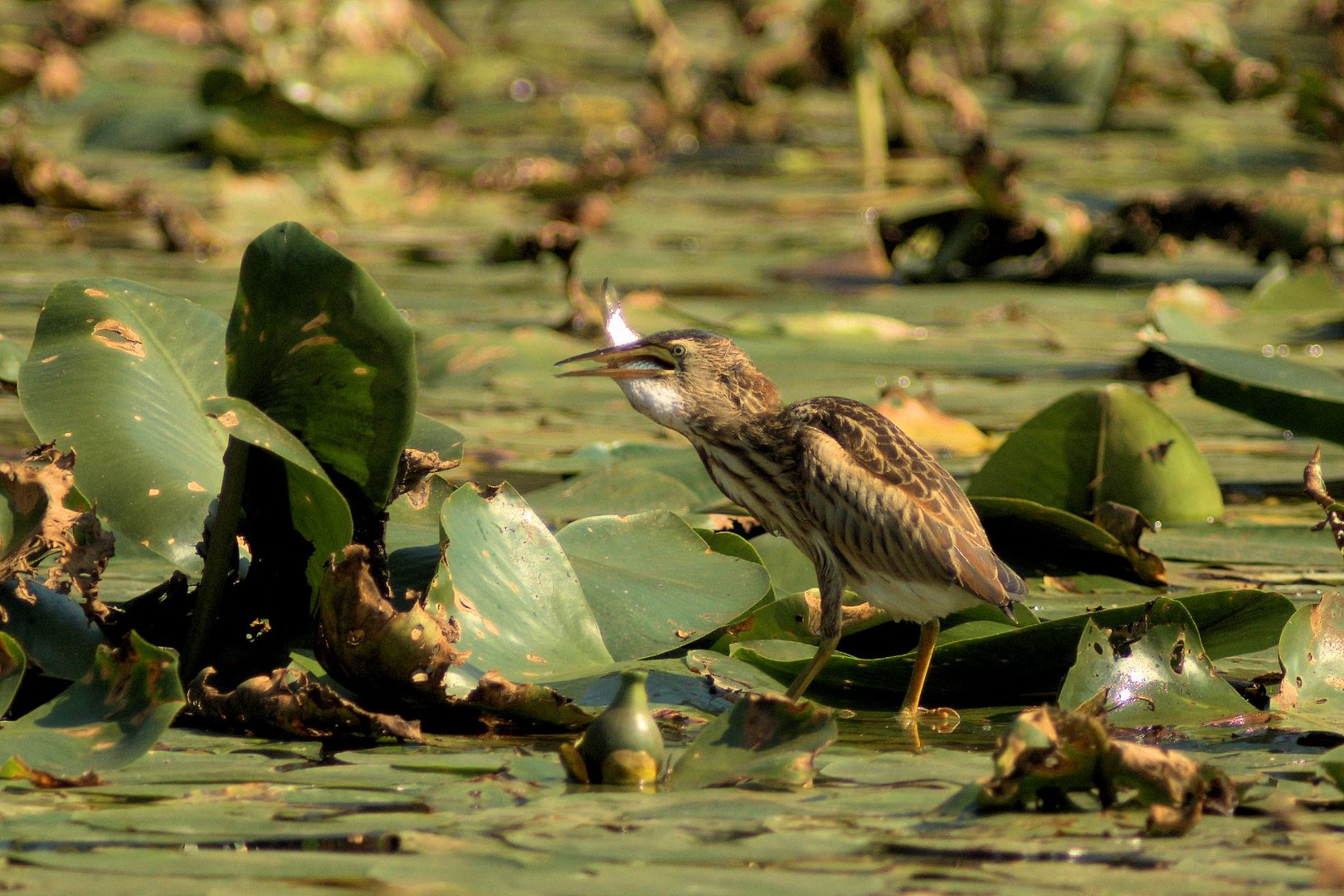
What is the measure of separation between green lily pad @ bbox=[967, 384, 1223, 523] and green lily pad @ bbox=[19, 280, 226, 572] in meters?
1.54

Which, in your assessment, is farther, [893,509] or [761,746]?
[893,509]

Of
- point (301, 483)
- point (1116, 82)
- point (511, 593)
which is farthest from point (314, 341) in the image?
point (1116, 82)

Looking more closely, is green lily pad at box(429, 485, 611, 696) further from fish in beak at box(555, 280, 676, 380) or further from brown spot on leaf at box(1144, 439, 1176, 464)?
brown spot on leaf at box(1144, 439, 1176, 464)

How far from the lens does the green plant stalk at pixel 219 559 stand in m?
2.36

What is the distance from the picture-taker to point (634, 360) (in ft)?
9.82

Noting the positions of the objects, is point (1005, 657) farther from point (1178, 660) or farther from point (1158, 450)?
point (1158, 450)

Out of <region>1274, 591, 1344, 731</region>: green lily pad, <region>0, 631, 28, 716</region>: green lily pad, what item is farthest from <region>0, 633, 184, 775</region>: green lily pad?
<region>1274, 591, 1344, 731</region>: green lily pad

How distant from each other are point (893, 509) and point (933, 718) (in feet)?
1.04

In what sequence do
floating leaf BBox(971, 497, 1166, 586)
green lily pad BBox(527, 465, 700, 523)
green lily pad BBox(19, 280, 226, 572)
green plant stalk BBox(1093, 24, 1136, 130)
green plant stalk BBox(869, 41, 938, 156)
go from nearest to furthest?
green lily pad BBox(19, 280, 226, 572)
floating leaf BBox(971, 497, 1166, 586)
green lily pad BBox(527, 465, 700, 523)
green plant stalk BBox(869, 41, 938, 156)
green plant stalk BBox(1093, 24, 1136, 130)

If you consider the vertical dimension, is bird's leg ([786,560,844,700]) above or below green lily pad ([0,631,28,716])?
below

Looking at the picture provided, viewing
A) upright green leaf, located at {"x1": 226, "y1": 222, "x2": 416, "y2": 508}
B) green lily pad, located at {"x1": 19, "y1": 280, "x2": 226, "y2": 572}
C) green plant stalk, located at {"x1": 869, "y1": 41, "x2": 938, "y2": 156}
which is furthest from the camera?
green plant stalk, located at {"x1": 869, "y1": 41, "x2": 938, "y2": 156}

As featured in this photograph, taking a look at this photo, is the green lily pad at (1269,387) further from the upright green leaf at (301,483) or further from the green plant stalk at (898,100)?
the green plant stalk at (898,100)

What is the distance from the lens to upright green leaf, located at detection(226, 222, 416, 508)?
2342 millimetres

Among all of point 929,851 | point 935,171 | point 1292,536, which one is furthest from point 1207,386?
point 935,171
